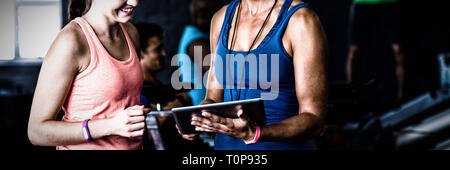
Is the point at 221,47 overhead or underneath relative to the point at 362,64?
overhead

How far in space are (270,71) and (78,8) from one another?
0.53 m

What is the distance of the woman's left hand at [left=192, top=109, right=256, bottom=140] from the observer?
855 millimetres

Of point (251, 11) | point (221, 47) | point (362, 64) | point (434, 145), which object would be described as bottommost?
point (434, 145)

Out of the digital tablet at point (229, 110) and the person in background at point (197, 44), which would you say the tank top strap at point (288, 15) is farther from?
the person in background at point (197, 44)

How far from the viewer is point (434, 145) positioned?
9.32ft

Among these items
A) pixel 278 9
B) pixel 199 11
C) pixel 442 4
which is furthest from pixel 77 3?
pixel 442 4

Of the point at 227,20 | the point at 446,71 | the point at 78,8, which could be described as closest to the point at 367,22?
the point at 446,71

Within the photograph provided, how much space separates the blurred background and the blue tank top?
0.73 meters

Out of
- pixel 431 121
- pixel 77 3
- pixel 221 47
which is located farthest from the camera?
pixel 431 121

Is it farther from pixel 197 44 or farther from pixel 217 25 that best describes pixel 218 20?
pixel 197 44

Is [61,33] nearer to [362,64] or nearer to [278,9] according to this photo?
[278,9]

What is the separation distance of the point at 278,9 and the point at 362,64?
346 cm

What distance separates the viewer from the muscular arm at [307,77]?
95 centimetres

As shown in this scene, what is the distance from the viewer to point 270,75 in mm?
1043
